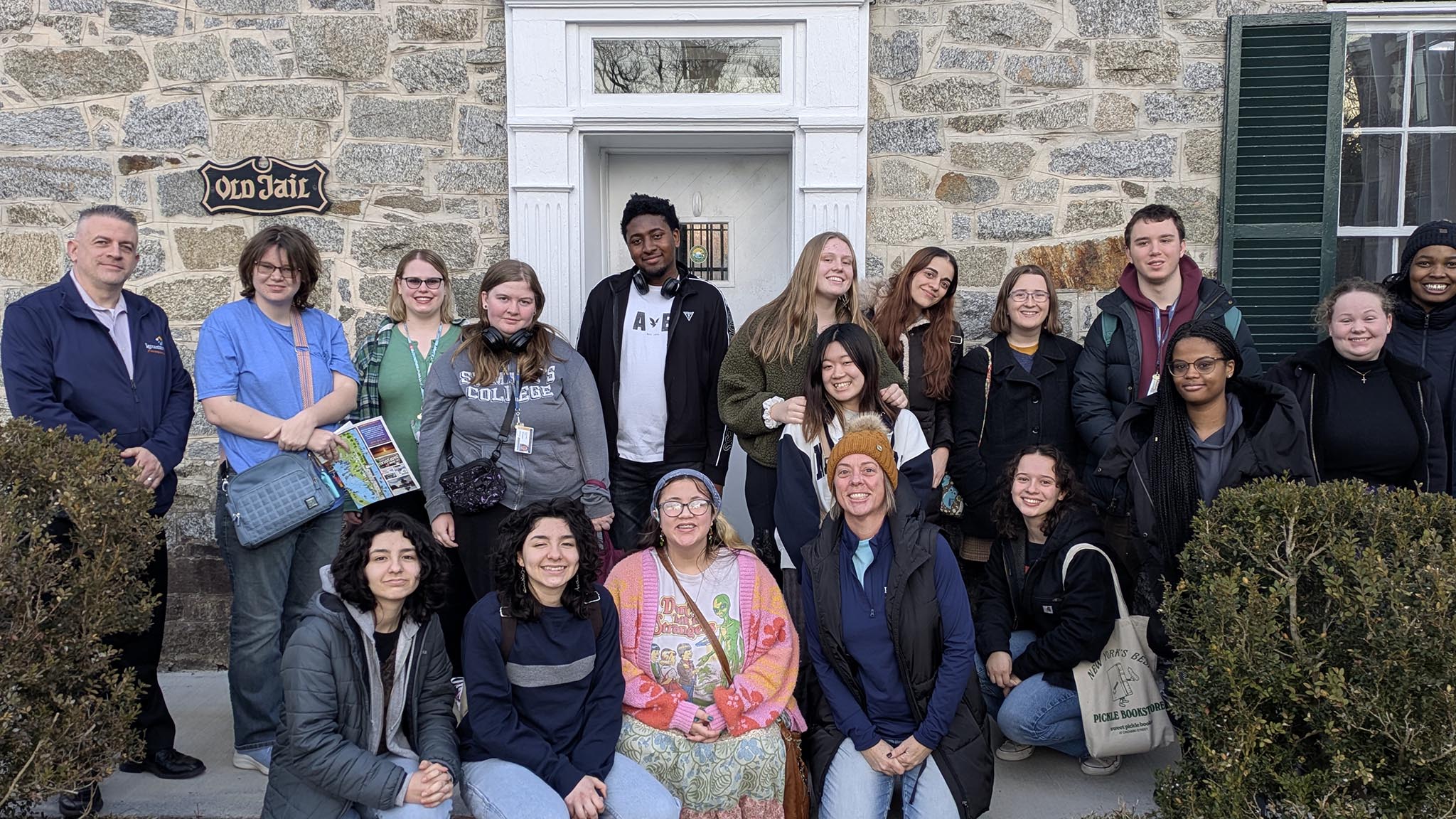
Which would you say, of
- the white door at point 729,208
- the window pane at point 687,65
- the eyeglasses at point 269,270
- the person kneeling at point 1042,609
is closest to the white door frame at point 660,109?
the window pane at point 687,65

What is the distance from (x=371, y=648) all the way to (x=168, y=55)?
10.3 feet

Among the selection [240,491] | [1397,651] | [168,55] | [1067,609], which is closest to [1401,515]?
[1397,651]

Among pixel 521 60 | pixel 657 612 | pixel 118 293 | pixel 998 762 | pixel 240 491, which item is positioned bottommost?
pixel 998 762

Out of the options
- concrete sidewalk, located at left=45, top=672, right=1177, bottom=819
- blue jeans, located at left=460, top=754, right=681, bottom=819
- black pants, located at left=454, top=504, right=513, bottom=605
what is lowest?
concrete sidewalk, located at left=45, top=672, right=1177, bottom=819

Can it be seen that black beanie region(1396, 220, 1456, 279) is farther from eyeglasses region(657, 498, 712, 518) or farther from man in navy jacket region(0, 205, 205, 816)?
man in navy jacket region(0, 205, 205, 816)

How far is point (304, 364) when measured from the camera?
352 cm

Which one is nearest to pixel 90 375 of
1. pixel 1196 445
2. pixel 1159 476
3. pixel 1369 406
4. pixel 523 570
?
pixel 523 570

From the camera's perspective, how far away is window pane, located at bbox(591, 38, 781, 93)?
4496 mm

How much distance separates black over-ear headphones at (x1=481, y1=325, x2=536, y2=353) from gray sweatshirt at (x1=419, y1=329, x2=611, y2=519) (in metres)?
0.07

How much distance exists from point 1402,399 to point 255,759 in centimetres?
396

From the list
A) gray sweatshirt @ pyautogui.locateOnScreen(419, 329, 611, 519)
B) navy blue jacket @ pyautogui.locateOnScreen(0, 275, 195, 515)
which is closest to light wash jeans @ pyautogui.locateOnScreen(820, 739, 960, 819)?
gray sweatshirt @ pyautogui.locateOnScreen(419, 329, 611, 519)

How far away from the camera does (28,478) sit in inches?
108

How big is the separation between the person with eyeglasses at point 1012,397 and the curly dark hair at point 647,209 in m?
1.24

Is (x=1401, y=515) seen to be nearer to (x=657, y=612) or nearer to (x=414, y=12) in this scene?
(x=657, y=612)
